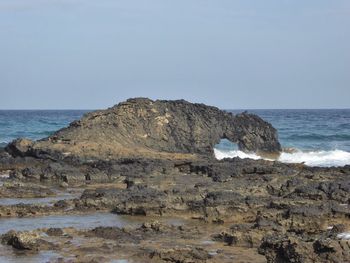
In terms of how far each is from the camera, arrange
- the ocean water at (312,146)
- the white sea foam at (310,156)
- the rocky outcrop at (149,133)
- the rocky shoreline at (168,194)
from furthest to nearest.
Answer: the ocean water at (312,146) < the white sea foam at (310,156) < the rocky outcrop at (149,133) < the rocky shoreline at (168,194)

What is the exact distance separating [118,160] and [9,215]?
36.3ft

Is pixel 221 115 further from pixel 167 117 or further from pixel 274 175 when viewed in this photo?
pixel 274 175

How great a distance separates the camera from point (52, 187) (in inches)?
941

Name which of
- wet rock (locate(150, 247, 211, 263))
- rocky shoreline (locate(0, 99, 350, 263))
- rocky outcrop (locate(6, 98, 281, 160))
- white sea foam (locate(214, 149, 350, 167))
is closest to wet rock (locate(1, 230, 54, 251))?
rocky shoreline (locate(0, 99, 350, 263))

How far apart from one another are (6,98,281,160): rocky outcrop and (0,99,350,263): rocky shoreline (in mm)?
58

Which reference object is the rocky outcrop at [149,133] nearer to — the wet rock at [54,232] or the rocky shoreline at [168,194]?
the rocky shoreline at [168,194]

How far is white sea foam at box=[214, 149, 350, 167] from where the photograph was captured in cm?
4053

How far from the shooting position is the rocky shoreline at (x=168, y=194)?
13.4 metres

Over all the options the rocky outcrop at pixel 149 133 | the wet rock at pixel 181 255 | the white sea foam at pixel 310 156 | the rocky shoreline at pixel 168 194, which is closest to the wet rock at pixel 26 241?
the rocky shoreline at pixel 168 194

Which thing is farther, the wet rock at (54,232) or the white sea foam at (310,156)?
the white sea foam at (310,156)

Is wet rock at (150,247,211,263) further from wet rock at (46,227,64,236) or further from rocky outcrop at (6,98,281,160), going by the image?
rocky outcrop at (6,98,281,160)

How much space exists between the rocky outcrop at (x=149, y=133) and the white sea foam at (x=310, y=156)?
0.93 metres

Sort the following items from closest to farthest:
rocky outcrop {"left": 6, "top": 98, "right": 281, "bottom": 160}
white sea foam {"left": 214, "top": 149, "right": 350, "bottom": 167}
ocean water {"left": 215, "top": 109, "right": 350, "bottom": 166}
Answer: rocky outcrop {"left": 6, "top": 98, "right": 281, "bottom": 160} → white sea foam {"left": 214, "top": 149, "right": 350, "bottom": 167} → ocean water {"left": 215, "top": 109, "right": 350, "bottom": 166}

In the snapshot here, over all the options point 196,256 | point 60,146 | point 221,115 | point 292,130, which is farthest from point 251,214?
point 292,130
